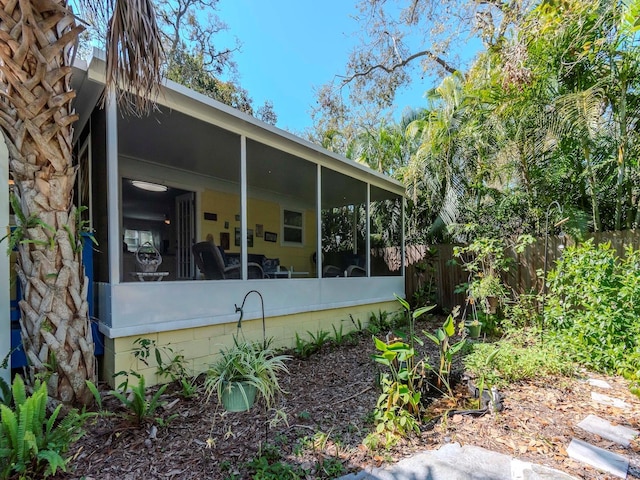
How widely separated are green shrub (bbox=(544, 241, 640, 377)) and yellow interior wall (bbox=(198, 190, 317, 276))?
4.39 metres

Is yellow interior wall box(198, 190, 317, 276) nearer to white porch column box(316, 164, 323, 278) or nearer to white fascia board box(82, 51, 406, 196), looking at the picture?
white porch column box(316, 164, 323, 278)

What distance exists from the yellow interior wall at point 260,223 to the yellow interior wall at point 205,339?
192 cm

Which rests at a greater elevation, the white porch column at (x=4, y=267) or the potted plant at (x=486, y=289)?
the white porch column at (x=4, y=267)

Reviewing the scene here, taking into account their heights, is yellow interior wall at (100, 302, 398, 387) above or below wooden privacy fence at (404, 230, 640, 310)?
below

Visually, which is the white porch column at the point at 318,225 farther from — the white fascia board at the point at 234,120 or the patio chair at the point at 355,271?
the patio chair at the point at 355,271

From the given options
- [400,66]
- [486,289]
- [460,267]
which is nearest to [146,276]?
[486,289]

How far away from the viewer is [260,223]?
815cm

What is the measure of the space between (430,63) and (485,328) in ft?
27.4

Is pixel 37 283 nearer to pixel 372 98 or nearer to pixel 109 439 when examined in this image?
pixel 109 439

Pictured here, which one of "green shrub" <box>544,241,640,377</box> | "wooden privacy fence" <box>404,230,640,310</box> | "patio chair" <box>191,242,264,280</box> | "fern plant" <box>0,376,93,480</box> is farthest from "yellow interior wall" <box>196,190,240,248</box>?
"green shrub" <box>544,241,640,377</box>

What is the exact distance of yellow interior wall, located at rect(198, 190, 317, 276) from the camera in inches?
285

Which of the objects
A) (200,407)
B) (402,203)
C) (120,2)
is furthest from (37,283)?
(402,203)

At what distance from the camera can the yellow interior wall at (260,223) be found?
7242 mm

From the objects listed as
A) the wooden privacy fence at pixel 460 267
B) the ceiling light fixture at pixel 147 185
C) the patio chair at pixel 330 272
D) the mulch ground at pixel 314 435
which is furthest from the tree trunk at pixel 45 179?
the wooden privacy fence at pixel 460 267
